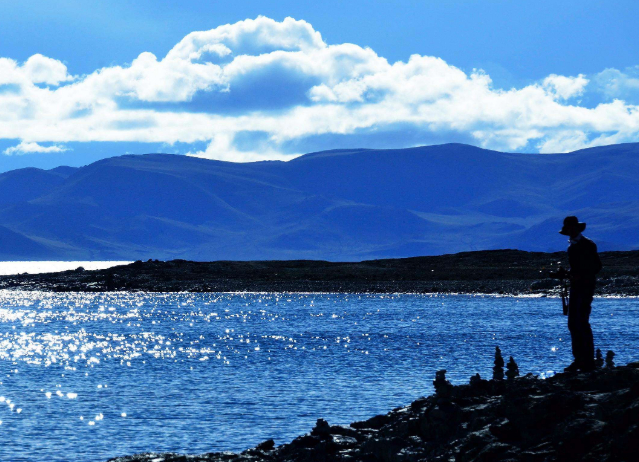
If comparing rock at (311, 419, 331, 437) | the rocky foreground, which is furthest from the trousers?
rock at (311, 419, 331, 437)

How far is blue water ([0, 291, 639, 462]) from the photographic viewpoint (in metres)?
28.4

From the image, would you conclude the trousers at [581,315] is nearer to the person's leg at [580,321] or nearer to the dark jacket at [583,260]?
the person's leg at [580,321]

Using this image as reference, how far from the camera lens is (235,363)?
4678 cm

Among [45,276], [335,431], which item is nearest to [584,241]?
[335,431]

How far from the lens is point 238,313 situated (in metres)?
88.5

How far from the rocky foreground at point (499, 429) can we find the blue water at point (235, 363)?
17.5 ft

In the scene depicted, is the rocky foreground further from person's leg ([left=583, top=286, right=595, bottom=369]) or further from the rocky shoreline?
the rocky shoreline

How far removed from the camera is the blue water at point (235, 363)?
28.4 metres

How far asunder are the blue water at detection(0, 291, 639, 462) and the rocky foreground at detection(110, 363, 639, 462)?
534 centimetres

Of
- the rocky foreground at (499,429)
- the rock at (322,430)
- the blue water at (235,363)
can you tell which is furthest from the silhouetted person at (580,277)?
the blue water at (235,363)

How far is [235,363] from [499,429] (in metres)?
31.4

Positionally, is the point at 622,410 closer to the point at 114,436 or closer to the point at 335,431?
the point at 335,431

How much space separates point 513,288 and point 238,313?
3982cm

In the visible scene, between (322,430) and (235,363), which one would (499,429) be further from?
(235,363)
